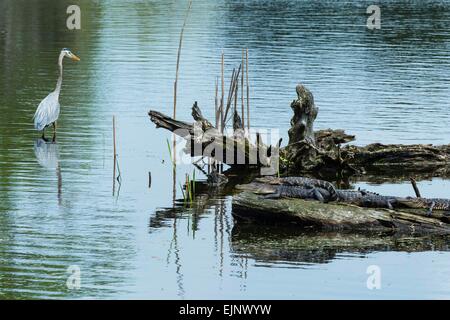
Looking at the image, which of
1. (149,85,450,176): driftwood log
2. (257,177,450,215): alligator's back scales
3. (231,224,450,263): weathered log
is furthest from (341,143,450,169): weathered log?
(231,224,450,263): weathered log

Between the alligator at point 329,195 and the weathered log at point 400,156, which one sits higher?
the weathered log at point 400,156

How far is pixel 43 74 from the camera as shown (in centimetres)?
4616

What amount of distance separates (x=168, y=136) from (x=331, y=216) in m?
11.2

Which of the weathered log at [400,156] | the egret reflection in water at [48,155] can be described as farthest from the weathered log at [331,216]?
the weathered log at [400,156]

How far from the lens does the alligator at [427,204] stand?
2256 centimetres

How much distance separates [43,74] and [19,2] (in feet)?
102

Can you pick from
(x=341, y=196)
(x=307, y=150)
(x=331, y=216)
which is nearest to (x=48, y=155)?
(x=307, y=150)

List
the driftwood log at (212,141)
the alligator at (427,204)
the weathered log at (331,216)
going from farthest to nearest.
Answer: the driftwood log at (212,141), the alligator at (427,204), the weathered log at (331,216)

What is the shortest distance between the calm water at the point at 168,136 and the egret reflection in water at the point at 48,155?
48mm

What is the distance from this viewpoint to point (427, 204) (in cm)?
2266

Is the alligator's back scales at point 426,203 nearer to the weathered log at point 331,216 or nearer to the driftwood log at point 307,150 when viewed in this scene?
the weathered log at point 331,216

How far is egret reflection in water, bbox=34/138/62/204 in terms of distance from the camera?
93.7 ft

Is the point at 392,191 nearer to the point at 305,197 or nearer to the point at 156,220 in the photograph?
the point at 305,197
